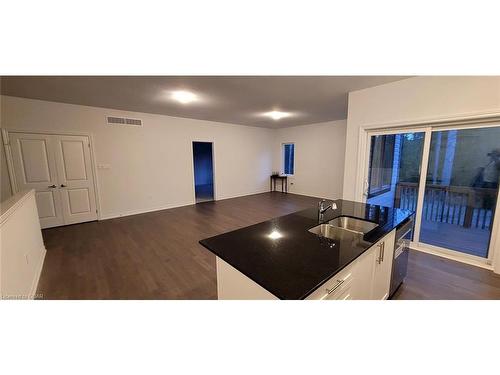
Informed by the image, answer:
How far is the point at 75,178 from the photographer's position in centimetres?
414

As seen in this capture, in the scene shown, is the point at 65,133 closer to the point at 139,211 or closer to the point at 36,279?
the point at 139,211

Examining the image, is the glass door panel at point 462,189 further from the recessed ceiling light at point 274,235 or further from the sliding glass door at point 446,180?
the recessed ceiling light at point 274,235

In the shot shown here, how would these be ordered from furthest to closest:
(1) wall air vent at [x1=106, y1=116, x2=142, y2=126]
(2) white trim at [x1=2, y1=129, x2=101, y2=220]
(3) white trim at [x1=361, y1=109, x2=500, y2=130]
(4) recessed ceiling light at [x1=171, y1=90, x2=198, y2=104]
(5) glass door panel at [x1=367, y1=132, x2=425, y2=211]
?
(1) wall air vent at [x1=106, y1=116, x2=142, y2=126]
(2) white trim at [x1=2, y1=129, x2=101, y2=220]
(4) recessed ceiling light at [x1=171, y1=90, x2=198, y2=104]
(5) glass door panel at [x1=367, y1=132, x2=425, y2=211]
(3) white trim at [x1=361, y1=109, x2=500, y2=130]

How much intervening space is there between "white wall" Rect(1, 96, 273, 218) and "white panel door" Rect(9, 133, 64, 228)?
24 centimetres

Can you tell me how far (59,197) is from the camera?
4.01 m

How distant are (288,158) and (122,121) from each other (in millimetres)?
5324

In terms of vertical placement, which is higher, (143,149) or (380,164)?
(143,149)

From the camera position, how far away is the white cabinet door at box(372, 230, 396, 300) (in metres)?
1.60

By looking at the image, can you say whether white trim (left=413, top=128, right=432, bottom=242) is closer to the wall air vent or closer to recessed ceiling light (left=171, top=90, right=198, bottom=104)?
recessed ceiling light (left=171, top=90, right=198, bottom=104)

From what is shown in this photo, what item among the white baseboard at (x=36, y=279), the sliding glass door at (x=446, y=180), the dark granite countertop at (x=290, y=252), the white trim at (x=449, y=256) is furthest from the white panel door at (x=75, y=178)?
the white trim at (x=449, y=256)

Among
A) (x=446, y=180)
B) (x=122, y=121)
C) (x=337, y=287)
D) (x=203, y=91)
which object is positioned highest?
(x=203, y=91)

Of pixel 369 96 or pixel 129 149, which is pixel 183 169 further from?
pixel 369 96

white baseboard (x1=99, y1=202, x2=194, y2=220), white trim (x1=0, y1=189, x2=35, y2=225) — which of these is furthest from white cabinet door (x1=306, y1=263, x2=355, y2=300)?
white baseboard (x1=99, y1=202, x2=194, y2=220)

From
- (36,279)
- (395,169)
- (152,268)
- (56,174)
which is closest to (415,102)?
(395,169)
